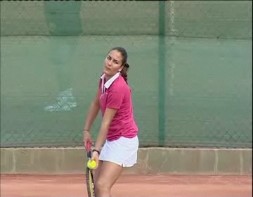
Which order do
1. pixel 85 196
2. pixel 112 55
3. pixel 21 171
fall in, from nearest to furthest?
pixel 112 55 → pixel 85 196 → pixel 21 171

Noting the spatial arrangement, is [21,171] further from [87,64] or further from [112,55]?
[112,55]

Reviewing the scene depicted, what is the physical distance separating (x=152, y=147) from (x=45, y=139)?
143 cm

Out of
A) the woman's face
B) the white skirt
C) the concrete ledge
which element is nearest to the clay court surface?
the concrete ledge

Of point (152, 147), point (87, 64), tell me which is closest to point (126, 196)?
point (152, 147)

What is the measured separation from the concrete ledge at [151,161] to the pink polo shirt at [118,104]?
3.24m

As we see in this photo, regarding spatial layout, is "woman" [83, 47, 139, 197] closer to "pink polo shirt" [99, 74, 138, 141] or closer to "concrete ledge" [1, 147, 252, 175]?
"pink polo shirt" [99, 74, 138, 141]

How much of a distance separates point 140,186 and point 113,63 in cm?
291

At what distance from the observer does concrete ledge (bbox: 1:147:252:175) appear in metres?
7.87

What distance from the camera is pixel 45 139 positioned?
810 centimetres

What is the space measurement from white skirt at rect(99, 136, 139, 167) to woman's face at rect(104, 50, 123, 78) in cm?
51

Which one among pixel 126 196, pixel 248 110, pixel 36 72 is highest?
pixel 36 72

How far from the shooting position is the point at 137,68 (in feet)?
26.7

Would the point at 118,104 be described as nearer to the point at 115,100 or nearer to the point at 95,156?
the point at 115,100

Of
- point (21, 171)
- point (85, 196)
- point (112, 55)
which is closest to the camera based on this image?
point (112, 55)
